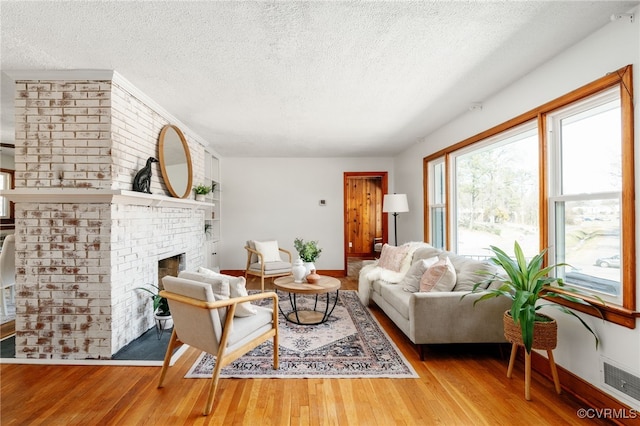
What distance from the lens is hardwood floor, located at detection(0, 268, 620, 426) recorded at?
5.83 feet

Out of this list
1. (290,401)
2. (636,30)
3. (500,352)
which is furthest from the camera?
(500,352)

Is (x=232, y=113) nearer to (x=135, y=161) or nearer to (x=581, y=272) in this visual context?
(x=135, y=161)

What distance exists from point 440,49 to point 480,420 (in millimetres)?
2411

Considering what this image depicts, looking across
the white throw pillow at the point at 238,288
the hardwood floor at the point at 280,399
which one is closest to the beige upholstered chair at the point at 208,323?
the white throw pillow at the point at 238,288

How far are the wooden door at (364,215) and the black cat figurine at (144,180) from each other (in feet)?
20.0

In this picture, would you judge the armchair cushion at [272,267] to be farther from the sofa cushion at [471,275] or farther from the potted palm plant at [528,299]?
the potted palm plant at [528,299]

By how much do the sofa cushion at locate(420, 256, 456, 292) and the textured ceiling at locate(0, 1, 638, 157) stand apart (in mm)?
1666

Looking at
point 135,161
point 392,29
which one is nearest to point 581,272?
point 392,29

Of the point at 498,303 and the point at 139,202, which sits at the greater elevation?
the point at 139,202

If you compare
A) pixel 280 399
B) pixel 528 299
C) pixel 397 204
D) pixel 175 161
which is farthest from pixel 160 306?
pixel 397 204

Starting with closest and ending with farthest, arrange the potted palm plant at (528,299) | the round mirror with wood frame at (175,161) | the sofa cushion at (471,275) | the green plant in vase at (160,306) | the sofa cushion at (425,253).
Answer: the potted palm plant at (528,299) < the sofa cushion at (471,275) < the green plant in vase at (160,306) < the round mirror with wood frame at (175,161) < the sofa cushion at (425,253)

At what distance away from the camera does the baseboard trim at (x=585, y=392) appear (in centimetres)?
171

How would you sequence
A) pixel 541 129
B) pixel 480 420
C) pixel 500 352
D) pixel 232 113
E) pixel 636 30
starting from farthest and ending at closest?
1. pixel 232 113
2. pixel 500 352
3. pixel 541 129
4. pixel 480 420
5. pixel 636 30

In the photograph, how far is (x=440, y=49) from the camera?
2057mm
